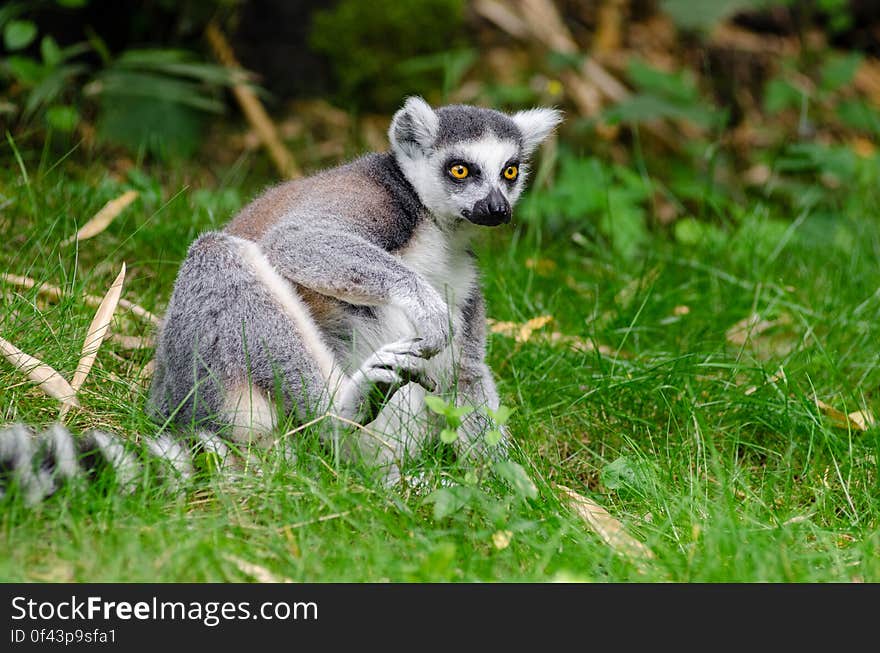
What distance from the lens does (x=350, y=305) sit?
12.3ft

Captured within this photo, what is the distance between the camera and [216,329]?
3453 mm

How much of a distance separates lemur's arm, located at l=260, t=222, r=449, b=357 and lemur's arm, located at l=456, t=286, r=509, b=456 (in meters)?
0.39

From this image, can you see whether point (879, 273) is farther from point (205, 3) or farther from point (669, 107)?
point (205, 3)

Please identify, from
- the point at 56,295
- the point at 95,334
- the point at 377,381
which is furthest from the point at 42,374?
the point at 377,381

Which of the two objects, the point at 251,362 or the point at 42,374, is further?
the point at 42,374

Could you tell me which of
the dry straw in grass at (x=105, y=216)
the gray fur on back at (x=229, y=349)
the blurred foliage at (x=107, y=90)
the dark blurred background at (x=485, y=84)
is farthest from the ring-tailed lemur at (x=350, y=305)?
the blurred foliage at (x=107, y=90)

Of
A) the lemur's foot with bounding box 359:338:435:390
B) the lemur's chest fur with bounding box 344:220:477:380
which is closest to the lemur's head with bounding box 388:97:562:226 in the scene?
the lemur's chest fur with bounding box 344:220:477:380

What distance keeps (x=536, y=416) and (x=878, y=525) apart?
1.31m

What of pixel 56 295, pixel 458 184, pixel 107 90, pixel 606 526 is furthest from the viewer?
pixel 107 90

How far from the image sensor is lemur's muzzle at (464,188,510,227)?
376 centimetres

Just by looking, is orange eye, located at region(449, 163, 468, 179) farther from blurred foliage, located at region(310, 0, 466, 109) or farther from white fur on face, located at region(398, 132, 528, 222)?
blurred foliage, located at region(310, 0, 466, 109)

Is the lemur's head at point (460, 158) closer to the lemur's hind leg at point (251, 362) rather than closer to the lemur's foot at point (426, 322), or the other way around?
the lemur's foot at point (426, 322)

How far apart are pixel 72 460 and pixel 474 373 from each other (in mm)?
1619

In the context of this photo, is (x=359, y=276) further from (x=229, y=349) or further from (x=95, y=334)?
(x=95, y=334)
